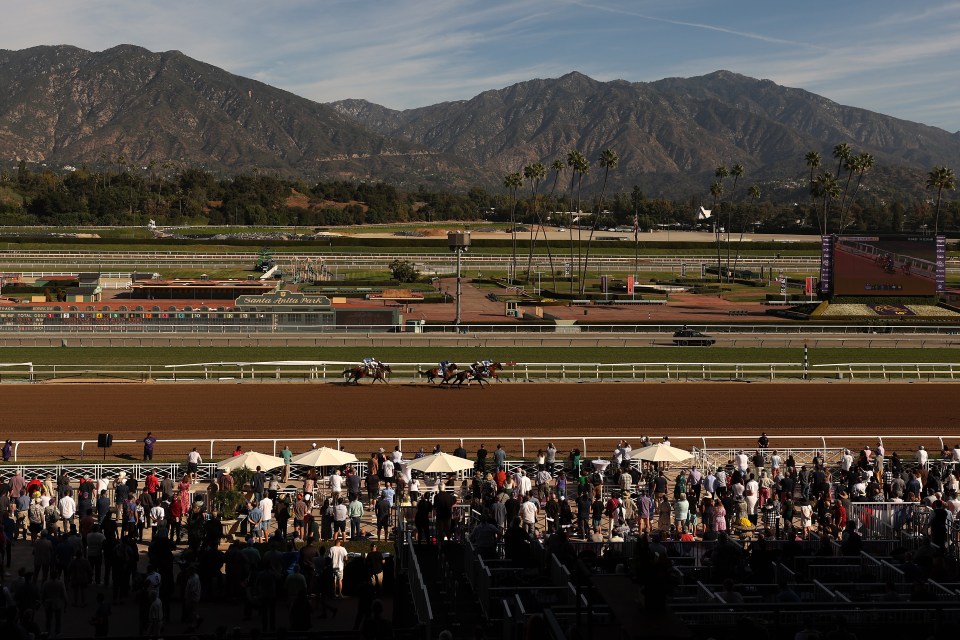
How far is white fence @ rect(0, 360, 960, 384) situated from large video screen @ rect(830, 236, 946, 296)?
18.5 meters

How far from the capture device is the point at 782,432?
23688mm

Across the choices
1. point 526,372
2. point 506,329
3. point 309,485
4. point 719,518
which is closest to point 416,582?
point 719,518

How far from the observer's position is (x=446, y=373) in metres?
29.4

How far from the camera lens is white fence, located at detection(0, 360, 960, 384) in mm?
30266

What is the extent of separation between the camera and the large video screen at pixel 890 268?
166 ft

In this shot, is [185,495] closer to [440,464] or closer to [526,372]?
[440,464]

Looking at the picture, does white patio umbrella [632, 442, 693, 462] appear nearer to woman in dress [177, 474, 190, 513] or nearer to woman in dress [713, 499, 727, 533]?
woman in dress [713, 499, 727, 533]

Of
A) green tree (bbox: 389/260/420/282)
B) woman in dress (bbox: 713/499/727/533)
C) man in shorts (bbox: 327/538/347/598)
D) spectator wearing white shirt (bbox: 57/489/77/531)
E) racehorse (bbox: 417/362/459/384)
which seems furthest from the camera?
green tree (bbox: 389/260/420/282)

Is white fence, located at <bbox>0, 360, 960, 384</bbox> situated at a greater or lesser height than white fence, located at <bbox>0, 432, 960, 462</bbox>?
greater

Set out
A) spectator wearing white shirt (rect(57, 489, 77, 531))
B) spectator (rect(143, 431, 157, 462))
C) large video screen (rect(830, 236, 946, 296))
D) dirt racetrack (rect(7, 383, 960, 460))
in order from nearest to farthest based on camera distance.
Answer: spectator wearing white shirt (rect(57, 489, 77, 531))
spectator (rect(143, 431, 157, 462))
dirt racetrack (rect(7, 383, 960, 460))
large video screen (rect(830, 236, 946, 296))

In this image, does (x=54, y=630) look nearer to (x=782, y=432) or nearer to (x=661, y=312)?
(x=782, y=432)

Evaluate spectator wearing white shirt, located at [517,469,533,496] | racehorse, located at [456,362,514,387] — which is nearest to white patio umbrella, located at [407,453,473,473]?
spectator wearing white shirt, located at [517,469,533,496]

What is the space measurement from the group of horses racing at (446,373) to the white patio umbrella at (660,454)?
12.2 metres

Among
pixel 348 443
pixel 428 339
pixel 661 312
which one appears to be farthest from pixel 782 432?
pixel 661 312
